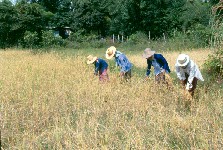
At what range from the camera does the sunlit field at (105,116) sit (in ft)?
Answer: 12.6

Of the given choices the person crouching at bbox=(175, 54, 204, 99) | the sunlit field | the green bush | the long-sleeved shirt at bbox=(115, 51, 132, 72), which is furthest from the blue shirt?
the green bush

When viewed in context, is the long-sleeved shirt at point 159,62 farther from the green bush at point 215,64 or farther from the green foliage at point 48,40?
the green foliage at point 48,40

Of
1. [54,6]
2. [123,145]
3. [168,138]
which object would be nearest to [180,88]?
[168,138]

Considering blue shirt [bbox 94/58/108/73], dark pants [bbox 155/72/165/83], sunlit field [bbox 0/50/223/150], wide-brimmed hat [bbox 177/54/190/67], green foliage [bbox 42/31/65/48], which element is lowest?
green foliage [bbox 42/31/65/48]

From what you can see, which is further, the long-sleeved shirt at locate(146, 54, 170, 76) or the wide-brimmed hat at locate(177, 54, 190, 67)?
the long-sleeved shirt at locate(146, 54, 170, 76)

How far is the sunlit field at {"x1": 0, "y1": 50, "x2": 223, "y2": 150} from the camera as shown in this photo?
3842 millimetres

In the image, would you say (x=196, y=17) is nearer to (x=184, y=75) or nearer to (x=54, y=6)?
(x=54, y=6)

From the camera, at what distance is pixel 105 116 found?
5.15 meters

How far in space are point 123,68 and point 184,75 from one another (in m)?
1.59

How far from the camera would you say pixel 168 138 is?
3.97 m

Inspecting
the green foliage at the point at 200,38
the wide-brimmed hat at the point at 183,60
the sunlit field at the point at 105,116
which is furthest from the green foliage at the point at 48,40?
the wide-brimmed hat at the point at 183,60

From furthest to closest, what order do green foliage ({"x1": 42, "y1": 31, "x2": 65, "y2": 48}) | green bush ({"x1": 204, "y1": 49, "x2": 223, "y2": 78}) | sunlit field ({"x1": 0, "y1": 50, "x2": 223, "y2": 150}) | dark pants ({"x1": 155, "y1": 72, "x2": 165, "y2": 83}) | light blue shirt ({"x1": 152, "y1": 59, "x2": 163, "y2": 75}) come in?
green foliage ({"x1": 42, "y1": 31, "x2": 65, "y2": 48}), green bush ({"x1": 204, "y1": 49, "x2": 223, "y2": 78}), light blue shirt ({"x1": 152, "y1": 59, "x2": 163, "y2": 75}), dark pants ({"x1": 155, "y1": 72, "x2": 165, "y2": 83}), sunlit field ({"x1": 0, "y1": 50, "x2": 223, "y2": 150})

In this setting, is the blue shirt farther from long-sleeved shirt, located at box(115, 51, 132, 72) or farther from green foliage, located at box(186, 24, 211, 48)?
green foliage, located at box(186, 24, 211, 48)

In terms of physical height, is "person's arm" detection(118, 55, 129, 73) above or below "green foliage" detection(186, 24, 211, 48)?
above
